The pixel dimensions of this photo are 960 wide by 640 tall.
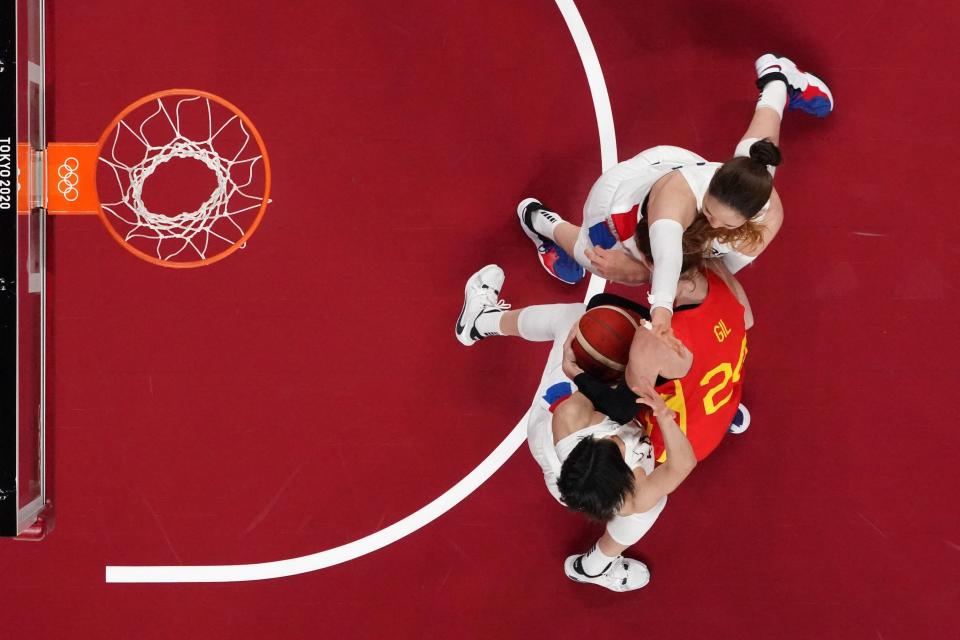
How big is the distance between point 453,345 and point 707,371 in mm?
1572

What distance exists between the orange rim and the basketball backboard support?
0.36 meters

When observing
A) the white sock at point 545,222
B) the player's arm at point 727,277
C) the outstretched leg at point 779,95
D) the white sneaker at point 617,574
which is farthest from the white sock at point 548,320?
the white sneaker at point 617,574

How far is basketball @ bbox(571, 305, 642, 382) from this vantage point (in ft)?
9.83

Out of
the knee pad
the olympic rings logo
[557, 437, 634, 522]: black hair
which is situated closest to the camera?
[557, 437, 634, 522]: black hair

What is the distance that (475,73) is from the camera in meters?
4.23

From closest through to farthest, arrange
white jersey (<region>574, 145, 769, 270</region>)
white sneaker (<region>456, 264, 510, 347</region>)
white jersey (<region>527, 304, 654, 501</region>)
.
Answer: white jersey (<region>527, 304, 654, 501</region>), white jersey (<region>574, 145, 769, 270</region>), white sneaker (<region>456, 264, 510, 347</region>)

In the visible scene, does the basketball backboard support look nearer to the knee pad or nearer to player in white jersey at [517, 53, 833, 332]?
player in white jersey at [517, 53, 833, 332]

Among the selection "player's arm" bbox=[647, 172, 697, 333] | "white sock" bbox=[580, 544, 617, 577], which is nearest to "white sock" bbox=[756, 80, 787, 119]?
"player's arm" bbox=[647, 172, 697, 333]

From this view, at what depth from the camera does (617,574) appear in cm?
410

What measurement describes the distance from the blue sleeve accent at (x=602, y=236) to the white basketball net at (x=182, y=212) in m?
1.88

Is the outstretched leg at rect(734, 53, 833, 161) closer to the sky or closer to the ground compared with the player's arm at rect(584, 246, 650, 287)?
closer to the sky

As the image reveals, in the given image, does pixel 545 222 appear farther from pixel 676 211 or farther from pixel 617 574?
pixel 617 574

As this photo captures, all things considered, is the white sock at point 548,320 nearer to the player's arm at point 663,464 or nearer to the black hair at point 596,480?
the player's arm at point 663,464

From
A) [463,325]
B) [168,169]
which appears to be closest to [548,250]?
[463,325]
